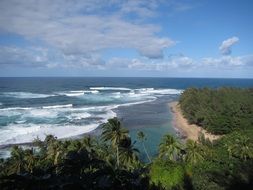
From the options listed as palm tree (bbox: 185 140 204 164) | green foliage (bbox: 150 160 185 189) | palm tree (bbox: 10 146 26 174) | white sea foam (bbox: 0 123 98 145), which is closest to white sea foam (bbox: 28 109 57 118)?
white sea foam (bbox: 0 123 98 145)

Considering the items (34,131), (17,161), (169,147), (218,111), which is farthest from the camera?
(218,111)

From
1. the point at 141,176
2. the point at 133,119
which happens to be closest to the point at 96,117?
the point at 133,119

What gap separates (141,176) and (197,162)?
119ft

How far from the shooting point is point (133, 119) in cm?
8056

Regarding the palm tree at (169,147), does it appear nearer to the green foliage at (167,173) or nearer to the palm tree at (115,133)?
the palm tree at (115,133)

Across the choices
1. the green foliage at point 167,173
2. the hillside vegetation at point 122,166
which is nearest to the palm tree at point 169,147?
the hillside vegetation at point 122,166

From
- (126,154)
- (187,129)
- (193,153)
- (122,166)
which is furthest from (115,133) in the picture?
(187,129)

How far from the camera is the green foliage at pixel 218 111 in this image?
67.8m

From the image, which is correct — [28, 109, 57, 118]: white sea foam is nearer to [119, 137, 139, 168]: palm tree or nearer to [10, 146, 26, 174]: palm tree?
[119, 137, 139, 168]: palm tree

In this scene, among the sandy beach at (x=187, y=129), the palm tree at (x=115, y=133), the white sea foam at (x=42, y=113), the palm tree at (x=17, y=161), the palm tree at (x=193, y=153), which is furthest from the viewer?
the white sea foam at (x=42, y=113)

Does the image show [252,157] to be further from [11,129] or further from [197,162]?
[11,129]

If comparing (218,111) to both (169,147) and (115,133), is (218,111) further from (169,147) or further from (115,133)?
(115,133)

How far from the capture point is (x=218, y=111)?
261ft

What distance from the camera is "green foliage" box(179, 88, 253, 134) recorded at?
67.8 metres
